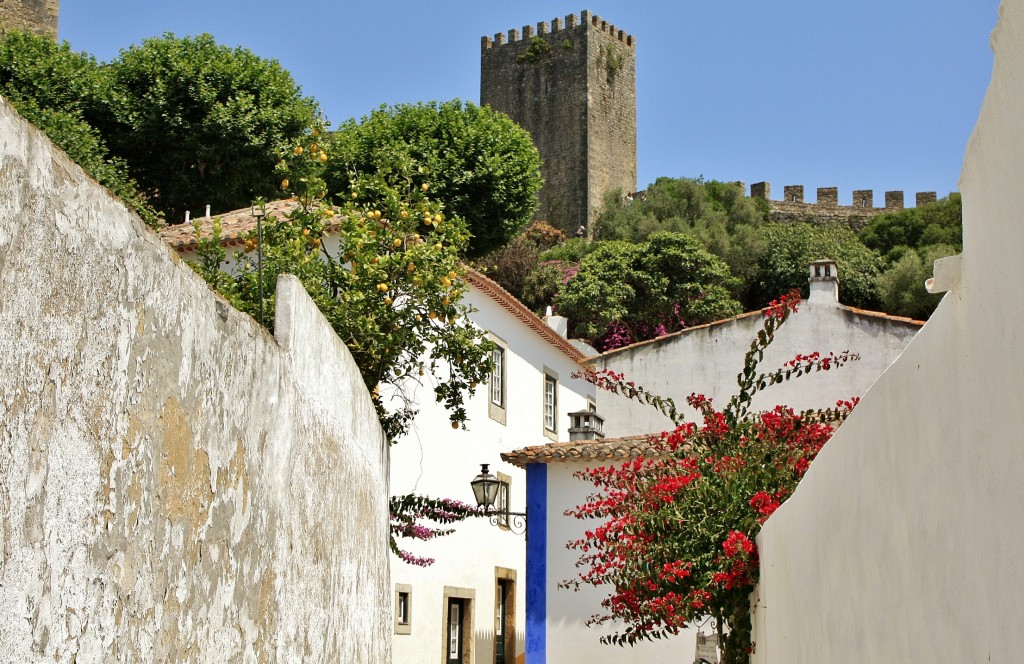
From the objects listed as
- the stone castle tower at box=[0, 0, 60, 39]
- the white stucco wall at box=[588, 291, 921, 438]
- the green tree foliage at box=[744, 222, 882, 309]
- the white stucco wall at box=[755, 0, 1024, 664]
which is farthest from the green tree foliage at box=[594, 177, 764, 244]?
the white stucco wall at box=[755, 0, 1024, 664]

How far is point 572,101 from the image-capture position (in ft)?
185

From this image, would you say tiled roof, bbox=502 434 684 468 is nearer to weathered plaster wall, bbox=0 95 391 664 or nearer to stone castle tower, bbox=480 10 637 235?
weathered plaster wall, bbox=0 95 391 664

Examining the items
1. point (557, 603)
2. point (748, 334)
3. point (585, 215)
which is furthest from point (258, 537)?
point (585, 215)

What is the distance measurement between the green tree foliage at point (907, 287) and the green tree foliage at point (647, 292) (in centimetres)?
457

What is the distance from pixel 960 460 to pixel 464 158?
26.2 meters

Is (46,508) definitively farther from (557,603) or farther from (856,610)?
(557,603)

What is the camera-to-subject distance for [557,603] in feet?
52.5

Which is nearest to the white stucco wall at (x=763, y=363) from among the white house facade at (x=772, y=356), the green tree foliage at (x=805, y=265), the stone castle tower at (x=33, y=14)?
the white house facade at (x=772, y=356)

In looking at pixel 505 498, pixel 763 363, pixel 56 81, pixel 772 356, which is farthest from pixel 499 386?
pixel 56 81

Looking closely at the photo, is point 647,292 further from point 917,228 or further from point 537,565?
point 537,565

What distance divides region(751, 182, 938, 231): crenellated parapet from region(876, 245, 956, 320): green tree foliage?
13.3 m

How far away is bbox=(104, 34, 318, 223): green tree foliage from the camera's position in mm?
28203

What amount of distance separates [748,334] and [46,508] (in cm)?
1949

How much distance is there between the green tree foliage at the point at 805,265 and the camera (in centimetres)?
3906
